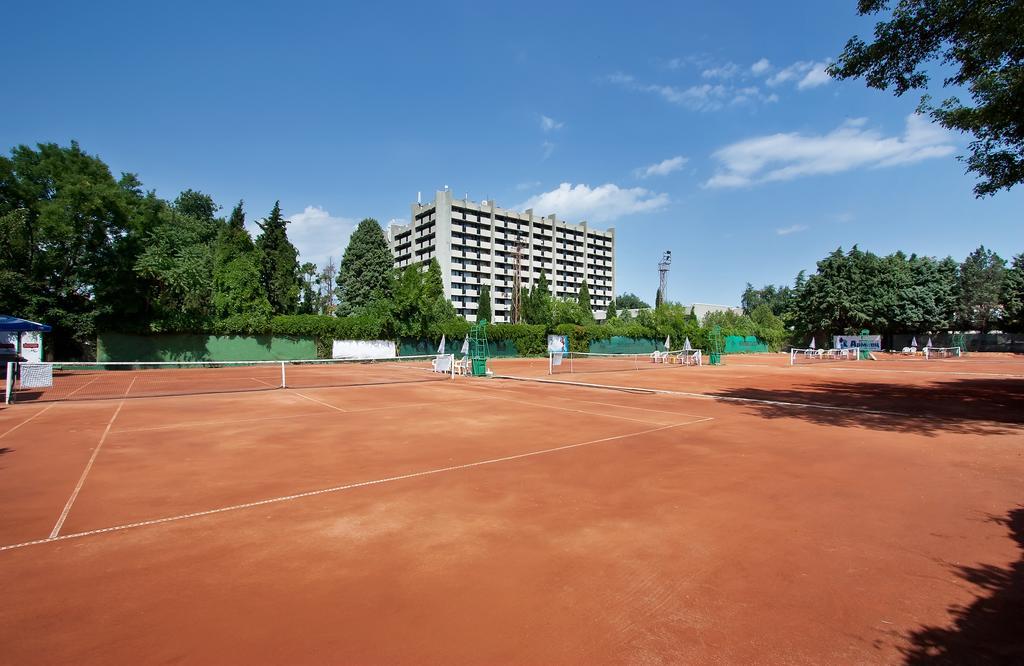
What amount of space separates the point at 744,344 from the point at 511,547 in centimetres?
7196

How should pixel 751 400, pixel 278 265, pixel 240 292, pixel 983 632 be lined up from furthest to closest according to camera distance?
pixel 278 265 → pixel 240 292 → pixel 751 400 → pixel 983 632

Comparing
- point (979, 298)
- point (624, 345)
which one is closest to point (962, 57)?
point (624, 345)

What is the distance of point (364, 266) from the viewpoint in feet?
213

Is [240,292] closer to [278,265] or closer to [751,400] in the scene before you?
[278,265]

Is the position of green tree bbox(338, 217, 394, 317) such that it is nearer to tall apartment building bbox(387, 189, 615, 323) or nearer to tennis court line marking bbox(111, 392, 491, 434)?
tall apartment building bbox(387, 189, 615, 323)

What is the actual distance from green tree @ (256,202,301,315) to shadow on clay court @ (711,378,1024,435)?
147ft

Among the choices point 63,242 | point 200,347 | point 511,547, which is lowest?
point 511,547

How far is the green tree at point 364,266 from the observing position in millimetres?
64250

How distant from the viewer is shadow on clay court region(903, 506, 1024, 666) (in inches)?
122

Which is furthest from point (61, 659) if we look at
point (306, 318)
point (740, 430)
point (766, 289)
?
point (766, 289)

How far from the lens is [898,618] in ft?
11.7

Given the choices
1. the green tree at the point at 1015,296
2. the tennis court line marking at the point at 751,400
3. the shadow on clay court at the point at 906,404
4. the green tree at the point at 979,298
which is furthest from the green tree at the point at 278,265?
the green tree at the point at 979,298

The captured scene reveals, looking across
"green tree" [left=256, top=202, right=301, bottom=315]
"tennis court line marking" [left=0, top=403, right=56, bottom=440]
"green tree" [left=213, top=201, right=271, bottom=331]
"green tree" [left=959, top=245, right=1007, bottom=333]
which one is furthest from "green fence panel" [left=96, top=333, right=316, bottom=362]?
"green tree" [left=959, top=245, right=1007, bottom=333]

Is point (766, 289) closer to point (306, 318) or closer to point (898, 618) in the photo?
point (306, 318)
